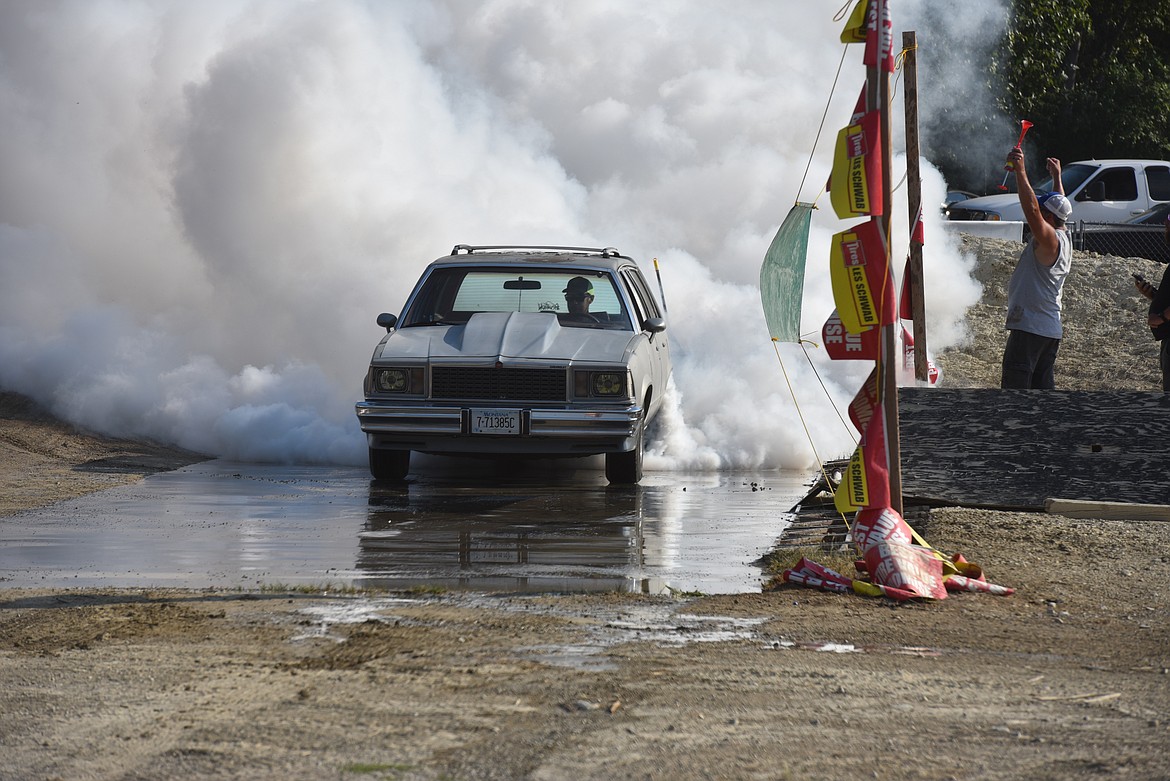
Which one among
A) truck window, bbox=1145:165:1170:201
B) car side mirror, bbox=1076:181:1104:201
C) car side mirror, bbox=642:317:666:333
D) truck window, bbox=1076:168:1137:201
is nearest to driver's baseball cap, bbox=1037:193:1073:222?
car side mirror, bbox=642:317:666:333

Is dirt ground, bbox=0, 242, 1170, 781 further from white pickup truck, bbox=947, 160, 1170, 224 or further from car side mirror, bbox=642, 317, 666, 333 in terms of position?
white pickup truck, bbox=947, 160, 1170, 224

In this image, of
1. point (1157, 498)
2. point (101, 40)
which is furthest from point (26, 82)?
point (1157, 498)

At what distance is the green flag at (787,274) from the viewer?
720 centimetres

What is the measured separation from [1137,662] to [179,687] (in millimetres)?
3294

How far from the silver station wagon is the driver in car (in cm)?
1

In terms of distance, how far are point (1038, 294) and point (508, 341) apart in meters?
3.69

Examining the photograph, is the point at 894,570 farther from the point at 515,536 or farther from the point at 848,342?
the point at 515,536

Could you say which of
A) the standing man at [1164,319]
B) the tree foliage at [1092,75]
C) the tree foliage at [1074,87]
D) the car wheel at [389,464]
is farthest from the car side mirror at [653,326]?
the tree foliage at [1092,75]

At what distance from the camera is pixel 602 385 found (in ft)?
32.6

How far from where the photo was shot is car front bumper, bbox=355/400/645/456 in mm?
9750

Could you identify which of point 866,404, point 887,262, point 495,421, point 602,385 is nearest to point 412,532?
point 495,421

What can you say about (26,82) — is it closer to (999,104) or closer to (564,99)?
(564,99)

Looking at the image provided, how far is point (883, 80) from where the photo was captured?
6500 millimetres

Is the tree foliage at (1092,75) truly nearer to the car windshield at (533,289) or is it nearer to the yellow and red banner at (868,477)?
the car windshield at (533,289)
